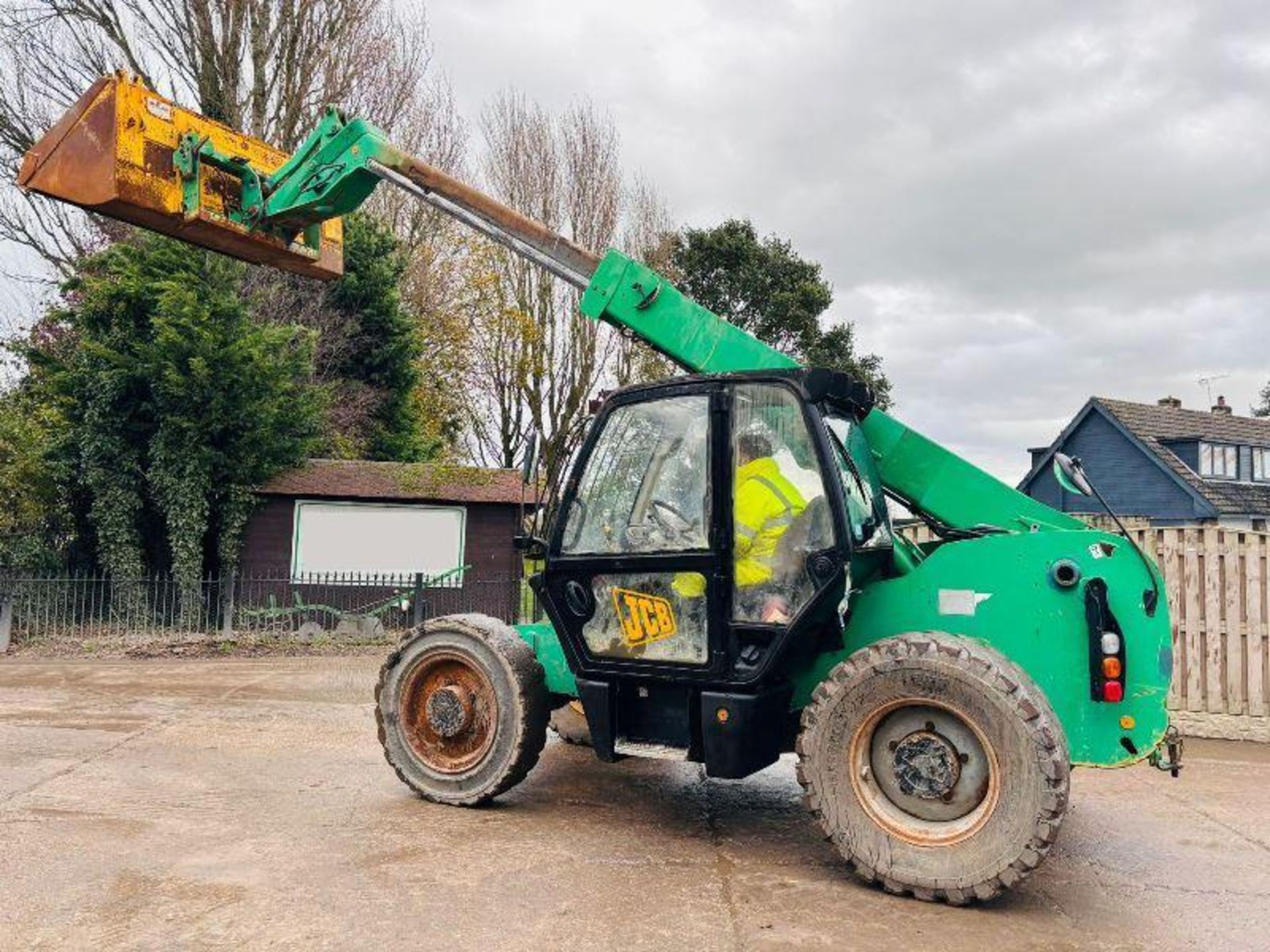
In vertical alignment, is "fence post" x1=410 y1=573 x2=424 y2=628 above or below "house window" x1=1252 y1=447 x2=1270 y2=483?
below

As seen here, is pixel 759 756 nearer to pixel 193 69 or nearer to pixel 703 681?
pixel 703 681

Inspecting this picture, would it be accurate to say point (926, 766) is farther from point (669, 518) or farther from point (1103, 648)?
point (669, 518)

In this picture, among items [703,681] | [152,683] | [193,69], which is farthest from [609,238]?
[703,681]

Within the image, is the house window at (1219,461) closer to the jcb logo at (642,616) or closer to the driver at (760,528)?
the driver at (760,528)

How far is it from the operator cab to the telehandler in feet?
0.04

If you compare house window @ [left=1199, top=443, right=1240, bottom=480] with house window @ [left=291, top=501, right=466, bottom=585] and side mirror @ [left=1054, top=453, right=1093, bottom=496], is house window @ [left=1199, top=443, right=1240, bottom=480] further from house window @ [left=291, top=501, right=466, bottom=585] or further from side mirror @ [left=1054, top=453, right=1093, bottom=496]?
side mirror @ [left=1054, top=453, right=1093, bottom=496]

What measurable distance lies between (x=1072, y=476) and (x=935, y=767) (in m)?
1.40

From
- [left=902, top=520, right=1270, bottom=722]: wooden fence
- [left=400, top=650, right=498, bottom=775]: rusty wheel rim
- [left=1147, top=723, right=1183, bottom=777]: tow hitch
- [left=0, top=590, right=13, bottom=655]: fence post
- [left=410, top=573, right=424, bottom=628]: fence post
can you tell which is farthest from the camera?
[left=410, top=573, right=424, bottom=628]: fence post

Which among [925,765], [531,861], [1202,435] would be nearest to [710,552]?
[925,765]

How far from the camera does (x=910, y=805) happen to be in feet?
13.1

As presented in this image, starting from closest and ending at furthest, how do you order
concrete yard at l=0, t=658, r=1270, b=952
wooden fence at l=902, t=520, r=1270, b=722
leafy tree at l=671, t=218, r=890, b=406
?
concrete yard at l=0, t=658, r=1270, b=952 < wooden fence at l=902, t=520, r=1270, b=722 < leafy tree at l=671, t=218, r=890, b=406

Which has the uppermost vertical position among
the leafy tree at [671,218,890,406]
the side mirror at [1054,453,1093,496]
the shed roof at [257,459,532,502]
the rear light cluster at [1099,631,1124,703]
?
the leafy tree at [671,218,890,406]

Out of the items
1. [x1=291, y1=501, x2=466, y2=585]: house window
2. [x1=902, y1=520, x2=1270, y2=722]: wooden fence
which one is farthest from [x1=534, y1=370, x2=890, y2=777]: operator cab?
[x1=291, y1=501, x2=466, y2=585]: house window

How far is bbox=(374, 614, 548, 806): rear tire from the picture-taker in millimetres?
5051
